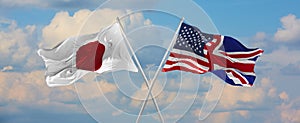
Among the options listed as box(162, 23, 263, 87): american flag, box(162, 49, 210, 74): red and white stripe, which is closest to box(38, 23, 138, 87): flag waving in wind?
box(162, 49, 210, 74): red and white stripe

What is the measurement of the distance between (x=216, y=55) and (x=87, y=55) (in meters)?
7.76

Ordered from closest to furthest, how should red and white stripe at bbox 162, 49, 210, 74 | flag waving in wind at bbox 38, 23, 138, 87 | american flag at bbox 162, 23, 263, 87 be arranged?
1. flag waving in wind at bbox 38, 23, 138, 87
2. red and white stripe at bbox 162, 49, 210, 74
3. american flag at bbox 162, 23, 263, 87

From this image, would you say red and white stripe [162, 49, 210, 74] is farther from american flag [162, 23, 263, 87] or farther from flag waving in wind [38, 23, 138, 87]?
flag waving in wind [38, 23, 138, 87]

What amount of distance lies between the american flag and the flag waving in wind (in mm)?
3014

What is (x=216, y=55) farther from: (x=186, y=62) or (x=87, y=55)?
(x=87, y=55)

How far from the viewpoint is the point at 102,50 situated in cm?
4878

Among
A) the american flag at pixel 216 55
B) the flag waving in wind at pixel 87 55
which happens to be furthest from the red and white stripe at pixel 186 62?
the flag waving in wind at pixel 87 55

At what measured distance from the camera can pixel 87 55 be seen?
158 ft

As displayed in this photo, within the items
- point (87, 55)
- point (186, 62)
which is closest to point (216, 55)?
Answer: point (186, 62)

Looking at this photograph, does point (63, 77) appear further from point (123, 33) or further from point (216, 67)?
point (216, 67)

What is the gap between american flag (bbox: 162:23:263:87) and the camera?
48875 millimetres

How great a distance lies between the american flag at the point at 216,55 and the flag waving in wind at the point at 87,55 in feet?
9.89

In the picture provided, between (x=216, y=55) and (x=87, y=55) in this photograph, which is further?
(x=216, y=55)

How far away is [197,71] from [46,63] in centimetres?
876
